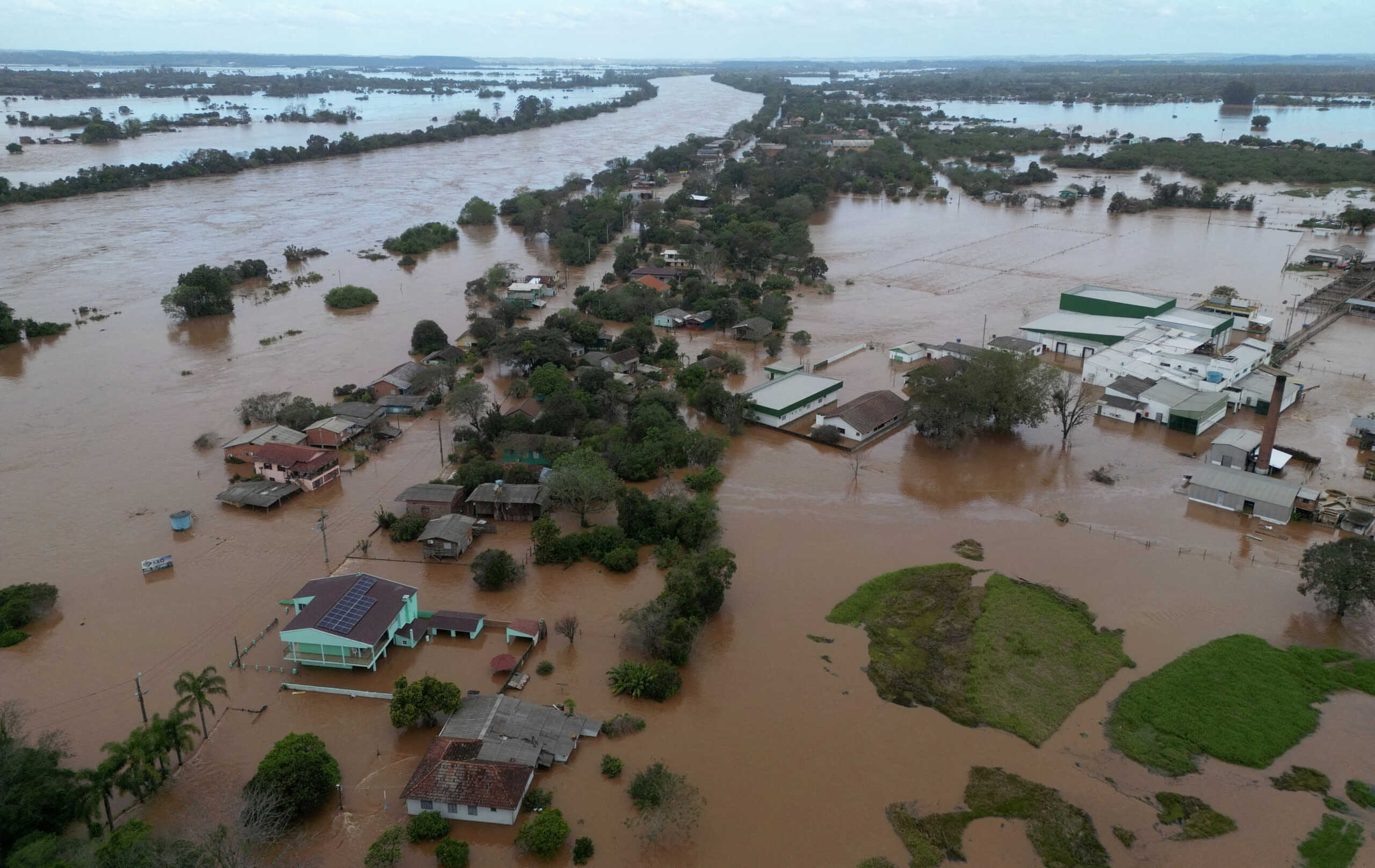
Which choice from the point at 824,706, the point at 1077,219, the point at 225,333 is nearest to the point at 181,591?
the point at 824,706

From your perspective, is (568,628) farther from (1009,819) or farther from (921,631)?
(1009,819)

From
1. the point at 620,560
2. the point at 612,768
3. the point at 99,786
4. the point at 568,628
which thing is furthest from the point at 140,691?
the point at 620,560

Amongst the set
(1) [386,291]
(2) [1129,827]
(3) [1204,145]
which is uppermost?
(3) [1204,145]

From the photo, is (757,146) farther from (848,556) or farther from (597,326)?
(848,556)

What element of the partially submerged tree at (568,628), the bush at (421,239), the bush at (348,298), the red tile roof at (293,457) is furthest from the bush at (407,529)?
the bush at (421,239)

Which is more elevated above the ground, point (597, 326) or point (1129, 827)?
point (597, 326)

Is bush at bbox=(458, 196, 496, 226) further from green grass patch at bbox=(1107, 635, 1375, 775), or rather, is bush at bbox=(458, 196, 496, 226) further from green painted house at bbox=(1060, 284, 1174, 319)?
green grass patch at bbox=(1107, 635, 1375, 775)
